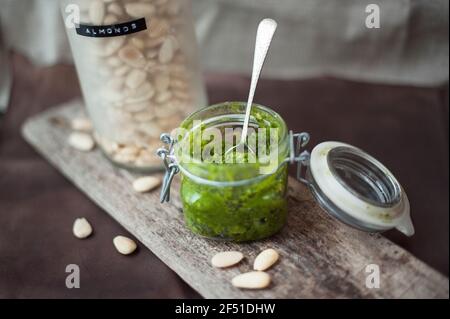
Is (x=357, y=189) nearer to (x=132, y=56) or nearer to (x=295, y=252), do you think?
(x=295, y=252)

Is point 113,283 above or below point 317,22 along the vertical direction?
below

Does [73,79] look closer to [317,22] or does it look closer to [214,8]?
[214,8]

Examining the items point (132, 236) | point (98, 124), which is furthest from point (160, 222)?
point (98, 124)

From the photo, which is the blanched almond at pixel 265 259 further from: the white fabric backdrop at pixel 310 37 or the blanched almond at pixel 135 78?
the white fabric backdrop at pixel 310 37

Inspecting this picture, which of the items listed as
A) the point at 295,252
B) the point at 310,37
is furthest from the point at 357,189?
the point at 310,37

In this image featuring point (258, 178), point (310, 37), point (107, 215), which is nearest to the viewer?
point (258, 178)

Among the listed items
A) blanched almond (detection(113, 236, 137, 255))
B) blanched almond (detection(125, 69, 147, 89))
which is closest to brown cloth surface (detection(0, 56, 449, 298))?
blanched almond (detection(113, 236, 137, 255))

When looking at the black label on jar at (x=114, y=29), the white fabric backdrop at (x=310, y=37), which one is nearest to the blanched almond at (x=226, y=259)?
the black label on jar at (x=114, y=29)
